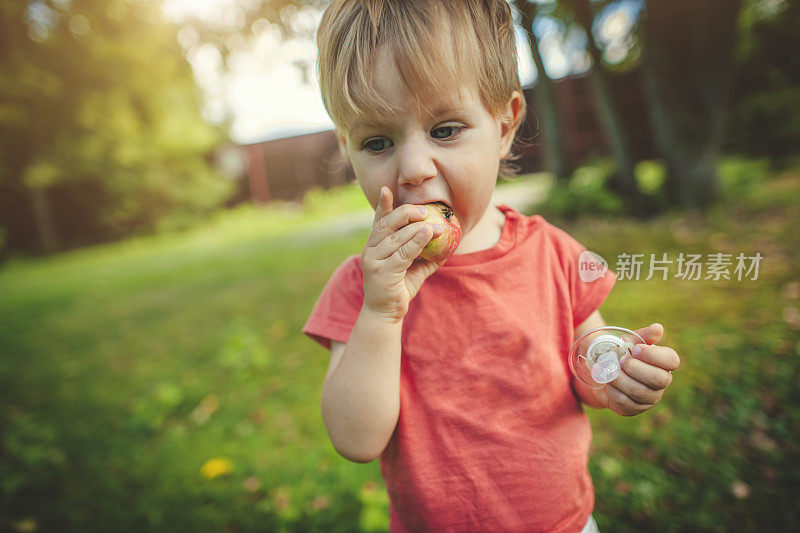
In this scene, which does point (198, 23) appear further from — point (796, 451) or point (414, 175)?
point (796, 451)

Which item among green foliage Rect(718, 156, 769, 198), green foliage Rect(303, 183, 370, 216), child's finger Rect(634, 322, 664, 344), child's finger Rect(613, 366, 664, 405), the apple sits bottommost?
green foliage Rect(303, 183, 370, 216)

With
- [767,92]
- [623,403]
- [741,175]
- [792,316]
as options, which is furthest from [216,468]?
[767,92]

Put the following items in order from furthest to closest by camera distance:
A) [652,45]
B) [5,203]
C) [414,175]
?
[5,203]
[652,45]
[414,175]

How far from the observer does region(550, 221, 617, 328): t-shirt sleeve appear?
3.59 ft

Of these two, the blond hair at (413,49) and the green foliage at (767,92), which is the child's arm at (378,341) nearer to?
the blond hair at (413,49)

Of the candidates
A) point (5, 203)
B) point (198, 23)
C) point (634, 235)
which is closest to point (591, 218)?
point (634, 235)

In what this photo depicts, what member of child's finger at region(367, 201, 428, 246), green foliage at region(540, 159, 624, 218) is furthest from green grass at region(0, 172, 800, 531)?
child's finger at region(367, 201, 428, 246)

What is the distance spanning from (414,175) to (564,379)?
0.61 m

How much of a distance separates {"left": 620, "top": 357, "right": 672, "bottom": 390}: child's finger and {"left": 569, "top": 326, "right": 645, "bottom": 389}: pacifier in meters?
0.02

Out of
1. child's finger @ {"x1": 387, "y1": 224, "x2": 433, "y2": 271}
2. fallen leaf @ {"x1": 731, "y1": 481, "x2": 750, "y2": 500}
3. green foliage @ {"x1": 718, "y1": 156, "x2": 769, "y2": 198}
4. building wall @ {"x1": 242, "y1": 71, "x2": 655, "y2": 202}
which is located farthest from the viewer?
building wall @ {"x1": 242, "y1": 71, "x2": 655, "y2": 202}

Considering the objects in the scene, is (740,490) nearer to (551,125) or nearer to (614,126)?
(614,126)

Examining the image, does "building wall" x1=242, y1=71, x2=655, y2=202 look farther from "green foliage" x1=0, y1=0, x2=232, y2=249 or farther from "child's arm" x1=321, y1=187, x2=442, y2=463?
"green foliage" x1=0, y1=0, x2=232, y2=249

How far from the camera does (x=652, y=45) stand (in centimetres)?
471

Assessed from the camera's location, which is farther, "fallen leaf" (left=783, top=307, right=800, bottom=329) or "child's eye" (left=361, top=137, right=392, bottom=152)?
"fallen leaf" (left=783, top=307, right=800, bottom=329)
